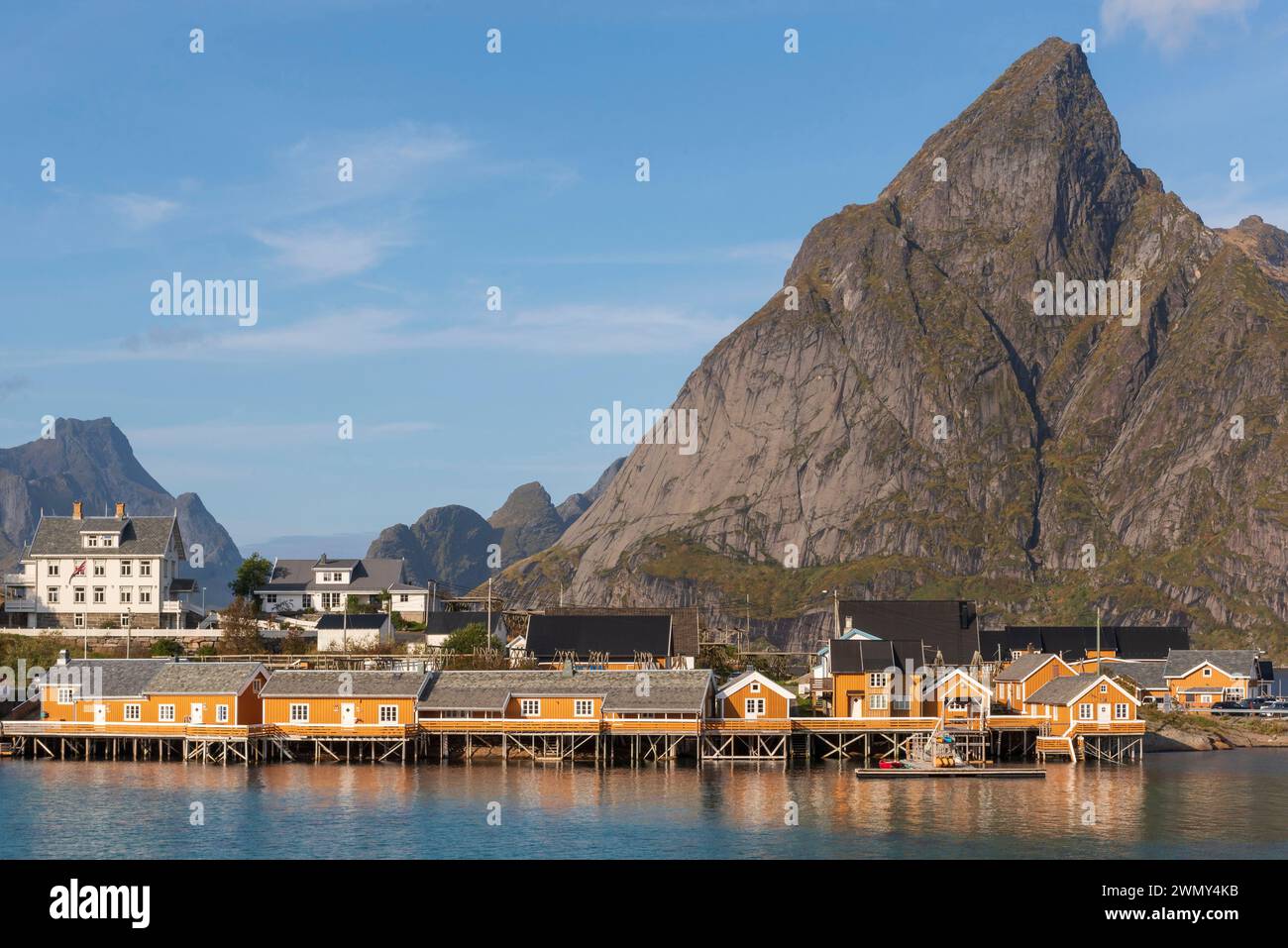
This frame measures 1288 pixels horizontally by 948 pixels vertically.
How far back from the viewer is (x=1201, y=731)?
111 meters

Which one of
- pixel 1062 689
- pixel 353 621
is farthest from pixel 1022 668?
pixel 353 621

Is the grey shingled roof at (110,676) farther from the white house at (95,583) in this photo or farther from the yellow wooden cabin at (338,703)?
the white house at (95,583)

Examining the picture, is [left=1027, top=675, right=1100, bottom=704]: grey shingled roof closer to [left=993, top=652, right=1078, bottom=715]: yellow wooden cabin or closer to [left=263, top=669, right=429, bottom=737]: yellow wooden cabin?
[left=993, top=652, right=1078, bottom=715]: yellow wooden cabin

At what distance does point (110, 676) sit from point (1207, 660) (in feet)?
331

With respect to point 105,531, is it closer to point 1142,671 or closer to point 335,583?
point 335,583

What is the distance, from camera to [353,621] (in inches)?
4916

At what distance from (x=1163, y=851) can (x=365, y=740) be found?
48.3m

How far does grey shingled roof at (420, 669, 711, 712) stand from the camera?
84.7m

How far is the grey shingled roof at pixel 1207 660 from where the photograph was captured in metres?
138

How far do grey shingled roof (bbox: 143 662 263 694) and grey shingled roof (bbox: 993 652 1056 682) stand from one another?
5289 centimetres

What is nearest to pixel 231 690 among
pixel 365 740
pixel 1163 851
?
pixel 365 740
